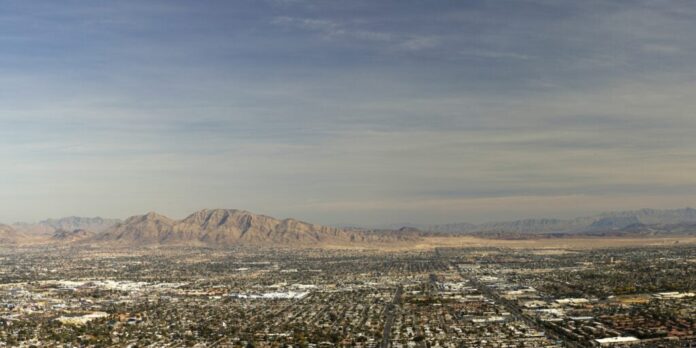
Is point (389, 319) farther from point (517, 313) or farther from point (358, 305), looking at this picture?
point (517, 313)

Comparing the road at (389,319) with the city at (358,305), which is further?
the city at (358,305)

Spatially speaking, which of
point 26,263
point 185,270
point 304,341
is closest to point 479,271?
point 185,270

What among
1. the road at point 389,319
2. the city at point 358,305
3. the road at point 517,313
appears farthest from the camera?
the city at point 358,305

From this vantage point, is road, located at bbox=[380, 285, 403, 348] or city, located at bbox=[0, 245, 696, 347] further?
city, located at bbox=[0, 245, 696, 347]

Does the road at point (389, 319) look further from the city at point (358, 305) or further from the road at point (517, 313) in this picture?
the road at point (517, 313)

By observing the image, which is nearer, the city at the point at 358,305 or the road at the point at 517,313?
the road at the point at 517,313

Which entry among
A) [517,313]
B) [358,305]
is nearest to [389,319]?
[358,305]

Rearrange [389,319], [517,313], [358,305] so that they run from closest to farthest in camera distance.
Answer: [389,319] → [517,313] → [358,305]

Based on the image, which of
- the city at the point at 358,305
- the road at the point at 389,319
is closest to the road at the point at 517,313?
the city at the point at 358,305

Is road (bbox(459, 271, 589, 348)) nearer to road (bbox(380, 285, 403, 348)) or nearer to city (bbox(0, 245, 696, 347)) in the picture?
city (bbox(0, 245, 696, 347))

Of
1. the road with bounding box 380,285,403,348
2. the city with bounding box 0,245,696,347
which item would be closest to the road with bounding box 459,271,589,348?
the city with bounding box 0,245,696,347

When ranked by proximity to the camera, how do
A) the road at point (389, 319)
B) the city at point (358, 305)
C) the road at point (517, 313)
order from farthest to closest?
the city at point (358, 305), the road at point (389, 319), the road at point (517, 313)
